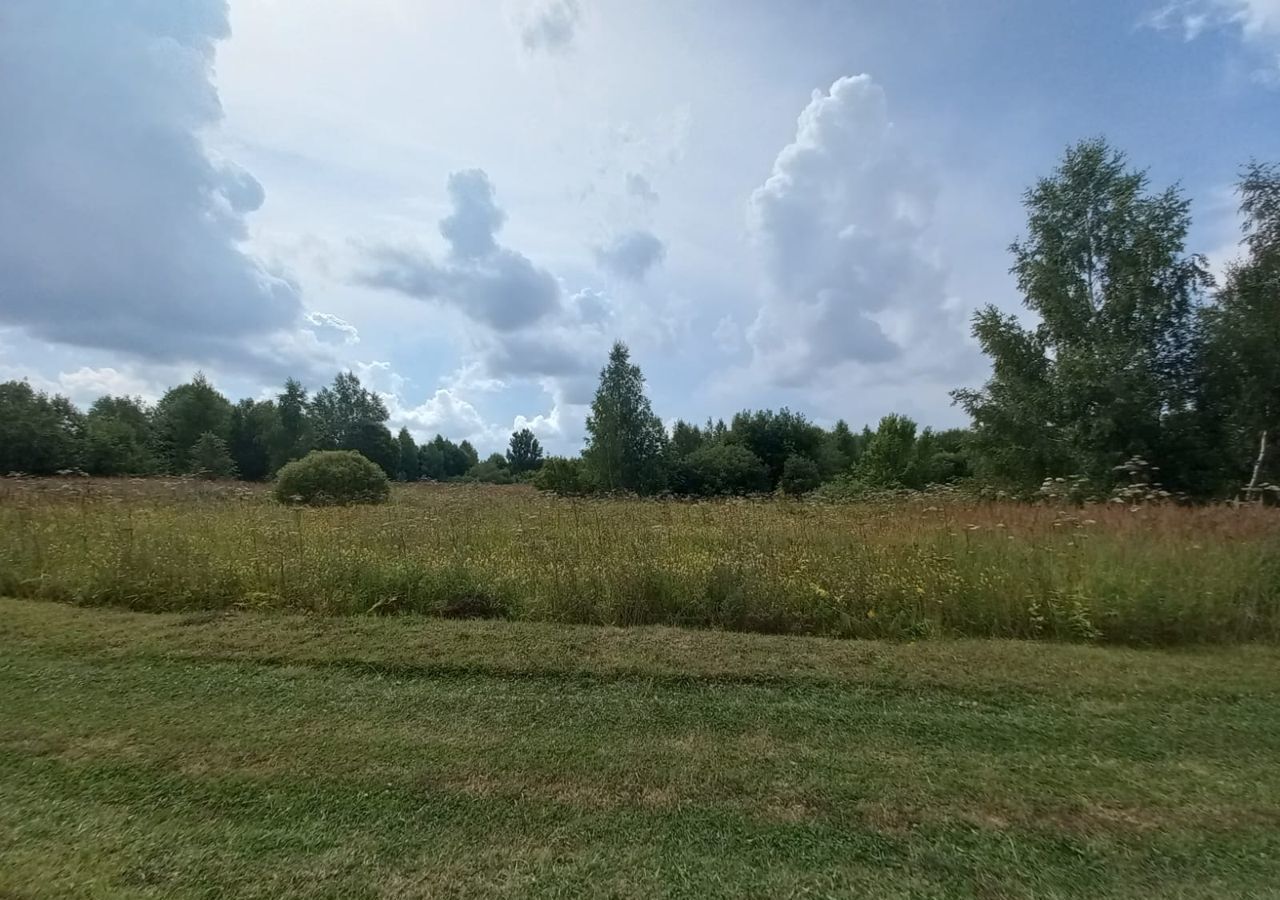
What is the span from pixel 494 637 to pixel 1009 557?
4.96 meters

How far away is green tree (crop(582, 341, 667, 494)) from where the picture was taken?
34.8 meters

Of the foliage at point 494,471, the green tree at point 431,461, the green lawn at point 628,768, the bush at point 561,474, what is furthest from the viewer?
the green tree at point 431,461

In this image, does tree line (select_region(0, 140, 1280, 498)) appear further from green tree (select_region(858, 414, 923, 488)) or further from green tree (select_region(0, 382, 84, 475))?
green tree (select_region(858, 414, 923, 488))

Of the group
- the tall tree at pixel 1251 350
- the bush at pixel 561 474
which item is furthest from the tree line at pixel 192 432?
the tall tree at pixel 1251 350

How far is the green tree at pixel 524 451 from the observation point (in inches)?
3739

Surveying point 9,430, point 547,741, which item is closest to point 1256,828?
point 547,741

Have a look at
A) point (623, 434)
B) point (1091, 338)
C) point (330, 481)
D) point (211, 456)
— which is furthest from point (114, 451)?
point (1091, 338)

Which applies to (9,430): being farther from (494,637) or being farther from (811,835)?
(811,835)

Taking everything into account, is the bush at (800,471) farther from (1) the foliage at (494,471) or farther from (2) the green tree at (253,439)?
(2) the green tree at (253,439)

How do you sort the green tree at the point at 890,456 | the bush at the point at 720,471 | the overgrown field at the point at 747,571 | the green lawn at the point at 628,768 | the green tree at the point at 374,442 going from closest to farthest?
1. the green lawn at the point at 628,768
2. the overgrown field at the point at 747,571
3. the green tree at the point at 890,456
4. the bush at the point at 720,471
5. the green tree at the point at 374,442

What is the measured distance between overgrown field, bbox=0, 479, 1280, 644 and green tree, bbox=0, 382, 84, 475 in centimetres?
1969

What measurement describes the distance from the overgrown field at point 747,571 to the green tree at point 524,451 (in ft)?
287

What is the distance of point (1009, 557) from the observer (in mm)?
6105

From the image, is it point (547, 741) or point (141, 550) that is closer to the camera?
point (547, 741)
